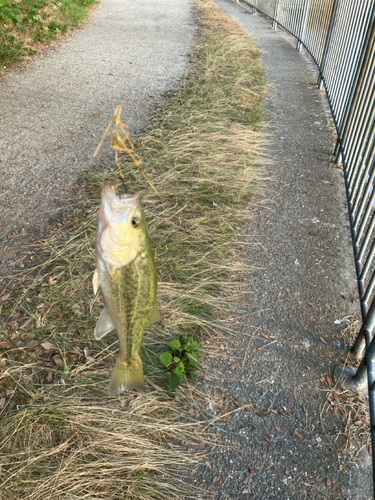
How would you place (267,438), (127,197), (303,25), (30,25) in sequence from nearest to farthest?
(127,197) < (267,438) < (30,25) < (303,25)

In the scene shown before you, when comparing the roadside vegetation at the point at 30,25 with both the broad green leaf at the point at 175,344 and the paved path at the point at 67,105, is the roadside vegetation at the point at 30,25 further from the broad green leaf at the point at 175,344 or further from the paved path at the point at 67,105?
the broad green leaf at the point at 175,344

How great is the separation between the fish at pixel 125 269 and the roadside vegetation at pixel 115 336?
0.95 metres

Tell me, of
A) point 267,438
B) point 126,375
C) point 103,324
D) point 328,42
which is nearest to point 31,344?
point 126,375

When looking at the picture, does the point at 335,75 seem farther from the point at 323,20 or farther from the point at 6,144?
the point at 6,144

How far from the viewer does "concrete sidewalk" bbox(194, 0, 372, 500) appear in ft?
8.05

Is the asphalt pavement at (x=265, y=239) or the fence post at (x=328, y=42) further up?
the fence post at (x=328, y=42)

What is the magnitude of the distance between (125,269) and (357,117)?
4.03 m

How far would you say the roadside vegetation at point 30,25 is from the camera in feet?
28.8

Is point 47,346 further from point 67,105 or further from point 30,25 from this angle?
point 30,25

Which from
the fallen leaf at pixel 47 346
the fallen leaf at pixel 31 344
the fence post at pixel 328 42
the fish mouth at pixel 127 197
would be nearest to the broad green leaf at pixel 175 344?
the fallen leaf at pixel 47 346

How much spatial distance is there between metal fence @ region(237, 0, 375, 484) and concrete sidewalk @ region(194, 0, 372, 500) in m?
0.28

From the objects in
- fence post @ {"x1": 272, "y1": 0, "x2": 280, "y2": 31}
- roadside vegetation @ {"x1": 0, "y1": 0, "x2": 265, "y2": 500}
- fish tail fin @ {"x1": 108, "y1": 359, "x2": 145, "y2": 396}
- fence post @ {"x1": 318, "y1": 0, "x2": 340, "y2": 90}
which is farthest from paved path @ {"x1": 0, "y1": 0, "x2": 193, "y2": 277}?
fence post @ {"x1": 318, "y1": 0, "x2": 340, "y2": 90}

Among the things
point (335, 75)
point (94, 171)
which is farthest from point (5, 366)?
point (335, 75)

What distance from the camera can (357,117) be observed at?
4.59m
